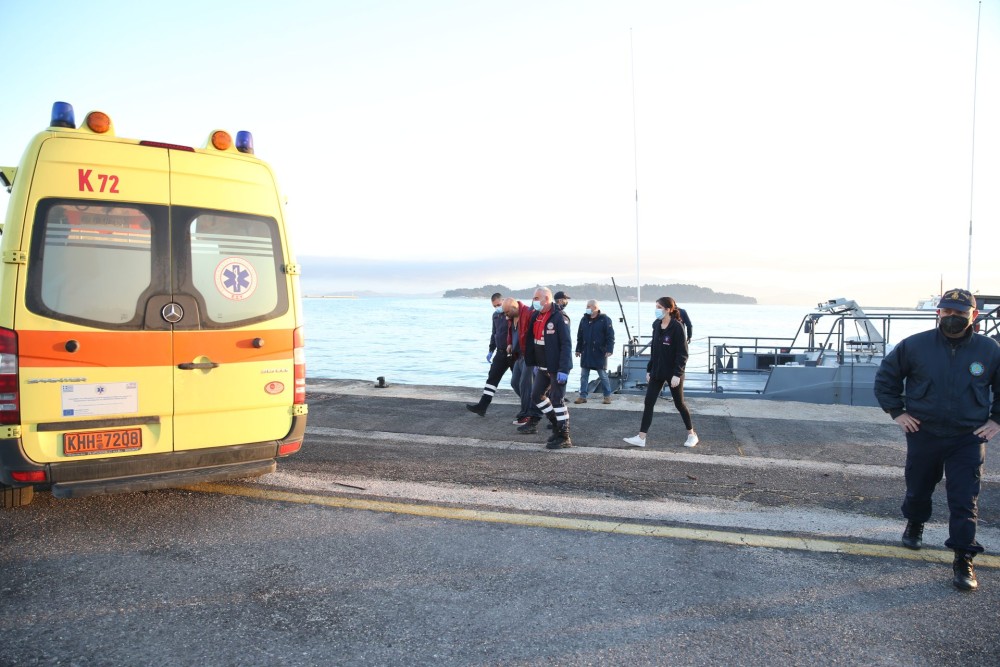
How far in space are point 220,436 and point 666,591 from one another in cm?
305

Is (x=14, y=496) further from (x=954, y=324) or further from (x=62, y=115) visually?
(x=954, y=324)

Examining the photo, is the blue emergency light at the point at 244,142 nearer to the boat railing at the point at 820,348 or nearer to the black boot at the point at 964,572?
the black boot at the point at 964,572

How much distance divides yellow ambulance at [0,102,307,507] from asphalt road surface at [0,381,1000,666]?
48 centimetres

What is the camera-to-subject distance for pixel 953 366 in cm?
383

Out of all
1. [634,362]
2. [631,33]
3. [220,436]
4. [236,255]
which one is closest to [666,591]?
[220,436]

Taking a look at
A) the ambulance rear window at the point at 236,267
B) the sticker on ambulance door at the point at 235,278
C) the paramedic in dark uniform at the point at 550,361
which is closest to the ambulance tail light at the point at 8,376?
the ambulance rear window at the point at 236,267

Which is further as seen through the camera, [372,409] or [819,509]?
[372,409]

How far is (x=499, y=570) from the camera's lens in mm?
3645

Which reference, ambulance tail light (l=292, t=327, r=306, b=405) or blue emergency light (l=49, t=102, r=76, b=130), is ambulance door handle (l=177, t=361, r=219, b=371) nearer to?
ambulance tail light (l=292, t=327, r=306, b=405)

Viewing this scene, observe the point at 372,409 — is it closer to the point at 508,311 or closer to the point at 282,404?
the point at 508,311

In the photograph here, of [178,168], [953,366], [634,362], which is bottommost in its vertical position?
[634,362]

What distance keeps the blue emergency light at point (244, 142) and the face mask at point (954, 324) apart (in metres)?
4.67

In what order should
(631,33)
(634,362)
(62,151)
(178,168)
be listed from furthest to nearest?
(631,33), (634,362), (178,168), (62,151)

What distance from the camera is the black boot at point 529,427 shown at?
7703 millimetres
